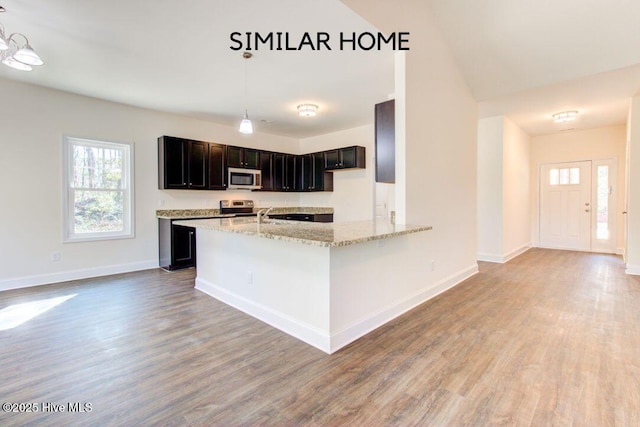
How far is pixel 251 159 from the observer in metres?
6.10

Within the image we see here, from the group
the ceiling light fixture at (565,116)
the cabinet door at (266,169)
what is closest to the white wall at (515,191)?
the ceiling light fixture at (565,116)

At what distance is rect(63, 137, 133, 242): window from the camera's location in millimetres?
4383

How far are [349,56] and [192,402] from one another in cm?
330

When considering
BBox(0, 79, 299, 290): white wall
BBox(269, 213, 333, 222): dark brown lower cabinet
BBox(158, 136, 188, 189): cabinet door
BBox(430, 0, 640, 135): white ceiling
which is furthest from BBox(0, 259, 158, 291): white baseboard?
BBox(430, 0, 640, 135): white ceiling

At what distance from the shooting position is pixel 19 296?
3.59 meters

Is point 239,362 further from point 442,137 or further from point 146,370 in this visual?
point 442,137

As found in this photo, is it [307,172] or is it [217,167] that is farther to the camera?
[307,172]

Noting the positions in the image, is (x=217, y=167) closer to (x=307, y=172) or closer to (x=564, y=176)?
(x=307, y=172)

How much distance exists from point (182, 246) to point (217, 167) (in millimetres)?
1564

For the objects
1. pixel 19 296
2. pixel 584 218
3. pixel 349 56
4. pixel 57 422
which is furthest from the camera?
pixel 584 218

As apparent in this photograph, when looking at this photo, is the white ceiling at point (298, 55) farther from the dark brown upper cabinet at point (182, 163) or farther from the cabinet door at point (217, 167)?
the cabinet door at point (217, 167)

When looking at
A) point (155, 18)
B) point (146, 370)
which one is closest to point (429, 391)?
point (146, 370)

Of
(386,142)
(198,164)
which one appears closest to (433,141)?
(386,142)

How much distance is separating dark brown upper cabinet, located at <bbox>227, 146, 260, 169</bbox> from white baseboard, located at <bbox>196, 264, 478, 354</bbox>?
108 inches
